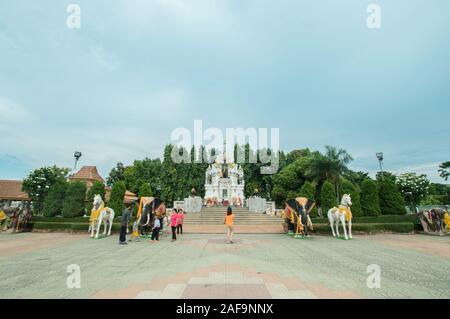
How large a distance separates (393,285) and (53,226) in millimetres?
20649

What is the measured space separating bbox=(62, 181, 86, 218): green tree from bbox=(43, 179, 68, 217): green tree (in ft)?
4.29

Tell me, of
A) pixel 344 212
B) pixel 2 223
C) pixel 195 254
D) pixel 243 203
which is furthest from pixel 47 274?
pixel 243 203

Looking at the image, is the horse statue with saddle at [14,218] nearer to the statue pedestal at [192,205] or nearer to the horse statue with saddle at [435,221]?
the statue pedestal at [192,205]

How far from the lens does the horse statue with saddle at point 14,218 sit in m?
16.5

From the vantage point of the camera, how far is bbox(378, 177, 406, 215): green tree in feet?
67.9

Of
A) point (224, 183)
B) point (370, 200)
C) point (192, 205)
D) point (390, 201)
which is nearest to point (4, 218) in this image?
point (192, 205)

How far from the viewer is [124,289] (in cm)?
459

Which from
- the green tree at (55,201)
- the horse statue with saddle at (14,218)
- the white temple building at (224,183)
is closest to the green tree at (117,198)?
the horse statue with saddle at (14,218)

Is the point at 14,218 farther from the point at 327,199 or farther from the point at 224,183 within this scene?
the point at 327,199

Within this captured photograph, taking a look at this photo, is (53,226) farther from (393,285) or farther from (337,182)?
(337,182)

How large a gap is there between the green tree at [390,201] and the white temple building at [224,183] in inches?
704

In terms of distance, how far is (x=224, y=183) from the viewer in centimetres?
3588

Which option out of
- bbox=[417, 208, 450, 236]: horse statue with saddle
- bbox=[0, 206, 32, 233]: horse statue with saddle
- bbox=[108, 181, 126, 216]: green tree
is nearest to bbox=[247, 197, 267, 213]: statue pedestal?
bbox=[108, 181, 126, 216]: green tree

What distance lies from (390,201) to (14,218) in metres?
30.6
